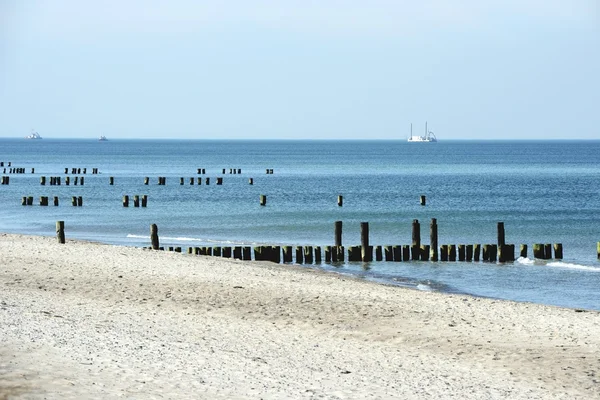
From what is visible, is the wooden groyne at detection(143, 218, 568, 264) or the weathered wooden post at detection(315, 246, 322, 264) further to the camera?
the weathered wooden post at detection(315, 246, 322, 264)

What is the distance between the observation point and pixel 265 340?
54.9ft

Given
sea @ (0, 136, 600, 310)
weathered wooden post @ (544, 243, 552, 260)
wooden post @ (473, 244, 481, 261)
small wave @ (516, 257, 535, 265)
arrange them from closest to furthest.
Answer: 1. sea @ (0, 136, 600, 310)
2. small wave @ (516, 257, 535, 265)
3. wooden post @ (473, 244, 481, 261)
4. weathered wooden post @ (544, 243, 552, 260)

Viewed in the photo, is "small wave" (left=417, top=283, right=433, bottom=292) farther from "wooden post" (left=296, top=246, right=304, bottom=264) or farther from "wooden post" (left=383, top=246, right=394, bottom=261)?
"wooden post" (left=296, top=246, right=304, bottom=264)

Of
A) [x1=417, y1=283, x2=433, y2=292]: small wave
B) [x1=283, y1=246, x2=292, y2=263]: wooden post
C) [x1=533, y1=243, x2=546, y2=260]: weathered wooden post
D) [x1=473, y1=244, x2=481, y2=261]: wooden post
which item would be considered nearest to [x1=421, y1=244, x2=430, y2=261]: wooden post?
[x1=473, y1=244, x2=481, y2=261]: wooden post

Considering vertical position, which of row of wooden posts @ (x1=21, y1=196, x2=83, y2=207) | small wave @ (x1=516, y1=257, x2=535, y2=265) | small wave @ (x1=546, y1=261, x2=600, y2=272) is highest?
row of wooden posts @ (x1=21, y1=196, x2=83, y2=207)

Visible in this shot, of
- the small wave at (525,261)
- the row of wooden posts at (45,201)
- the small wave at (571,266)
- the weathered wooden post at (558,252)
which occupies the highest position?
the row of wooden posts at (45,201)

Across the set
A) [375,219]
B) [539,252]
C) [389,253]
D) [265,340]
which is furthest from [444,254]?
[375,219]

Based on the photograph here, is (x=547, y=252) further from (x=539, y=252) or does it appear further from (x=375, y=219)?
(x=375, y=219)

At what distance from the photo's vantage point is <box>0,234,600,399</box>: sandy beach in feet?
43.1

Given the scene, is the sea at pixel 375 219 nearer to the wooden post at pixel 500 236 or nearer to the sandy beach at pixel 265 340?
the wooden post at pixel 500 236

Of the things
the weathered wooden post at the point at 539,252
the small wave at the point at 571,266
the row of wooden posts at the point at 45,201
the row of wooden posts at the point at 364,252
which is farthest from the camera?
the row of wooden posts at the point at 45,201

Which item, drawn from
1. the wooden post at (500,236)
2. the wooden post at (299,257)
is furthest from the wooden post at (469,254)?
the wooden post at (299,257)

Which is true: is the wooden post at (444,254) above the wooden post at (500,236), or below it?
below

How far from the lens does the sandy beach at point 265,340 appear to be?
13.1m
